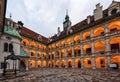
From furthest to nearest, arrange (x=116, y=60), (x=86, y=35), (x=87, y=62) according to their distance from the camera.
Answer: (x=86, y=35) < (x=87, y=62) < (x=116, y=60)

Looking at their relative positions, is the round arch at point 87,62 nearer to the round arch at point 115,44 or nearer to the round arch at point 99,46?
the round arch at point 99,46

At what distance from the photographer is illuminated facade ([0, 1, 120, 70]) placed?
2641 centimetres

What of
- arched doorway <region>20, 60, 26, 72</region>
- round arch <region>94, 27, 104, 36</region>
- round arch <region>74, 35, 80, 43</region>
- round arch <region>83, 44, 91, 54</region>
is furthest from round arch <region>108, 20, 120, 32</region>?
arched doorway <region>20, 60, 26, 72</region>

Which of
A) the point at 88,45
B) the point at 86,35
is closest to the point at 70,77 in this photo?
the point at 88,45

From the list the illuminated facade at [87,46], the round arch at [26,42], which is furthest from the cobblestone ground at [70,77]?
the round arch at [26,42]

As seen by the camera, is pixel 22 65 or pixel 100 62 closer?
pixel 22 65

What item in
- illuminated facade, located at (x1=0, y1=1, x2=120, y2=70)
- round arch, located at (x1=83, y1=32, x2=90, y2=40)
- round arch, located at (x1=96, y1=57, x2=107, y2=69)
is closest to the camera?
illuminated facade, located at (x1=0, y1=1, x2=120, y2=70)

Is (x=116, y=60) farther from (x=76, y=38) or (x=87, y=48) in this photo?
(x=76, y=38)

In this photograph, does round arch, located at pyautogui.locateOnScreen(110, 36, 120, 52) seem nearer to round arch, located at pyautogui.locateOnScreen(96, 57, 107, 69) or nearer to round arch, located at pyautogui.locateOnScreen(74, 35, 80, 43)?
round arch, located at pyautogui.locateOnScreen(96, 57, 107, 69)

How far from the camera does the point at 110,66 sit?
2456 centimetres

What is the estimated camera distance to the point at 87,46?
32969 mm

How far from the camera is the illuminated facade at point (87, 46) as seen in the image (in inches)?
1040

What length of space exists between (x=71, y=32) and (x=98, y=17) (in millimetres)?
10943

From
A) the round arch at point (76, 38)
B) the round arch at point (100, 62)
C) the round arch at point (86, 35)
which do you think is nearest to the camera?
the round arch at point (100, 62)
